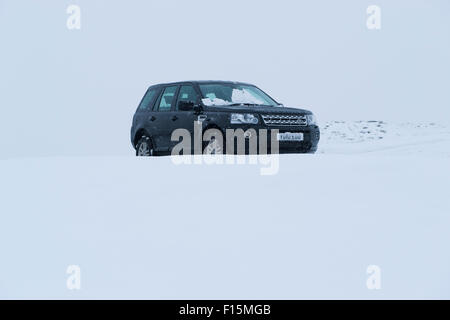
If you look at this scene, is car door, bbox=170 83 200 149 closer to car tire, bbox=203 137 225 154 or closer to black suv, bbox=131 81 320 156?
black suv, bbox=131 81 320 156

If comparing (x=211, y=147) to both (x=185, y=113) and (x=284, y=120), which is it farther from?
(x=284, y=120)

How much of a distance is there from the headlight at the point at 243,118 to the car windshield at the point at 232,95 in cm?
64

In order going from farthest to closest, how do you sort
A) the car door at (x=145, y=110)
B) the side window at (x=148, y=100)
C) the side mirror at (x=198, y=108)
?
the side window at (x=148, y=100) → the car door at (x=145, y=110) → the side mirror at (x=198, y=108)

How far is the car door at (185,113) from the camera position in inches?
356

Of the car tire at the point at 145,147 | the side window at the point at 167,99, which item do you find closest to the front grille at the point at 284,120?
the side window at the point at 167,99

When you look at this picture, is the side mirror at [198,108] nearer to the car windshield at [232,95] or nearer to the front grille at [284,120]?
the car windshield at [232,95]

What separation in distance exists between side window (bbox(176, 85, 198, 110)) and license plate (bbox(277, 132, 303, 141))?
1.75 metres

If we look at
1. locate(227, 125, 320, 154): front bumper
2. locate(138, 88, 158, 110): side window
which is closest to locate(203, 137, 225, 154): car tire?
locate(227, 125, 320, 154): front bumper

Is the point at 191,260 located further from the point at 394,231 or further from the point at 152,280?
the point at 394,231

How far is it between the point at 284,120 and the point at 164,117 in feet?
8.09

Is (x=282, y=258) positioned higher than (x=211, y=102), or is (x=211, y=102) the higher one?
(x=211, y=102)
